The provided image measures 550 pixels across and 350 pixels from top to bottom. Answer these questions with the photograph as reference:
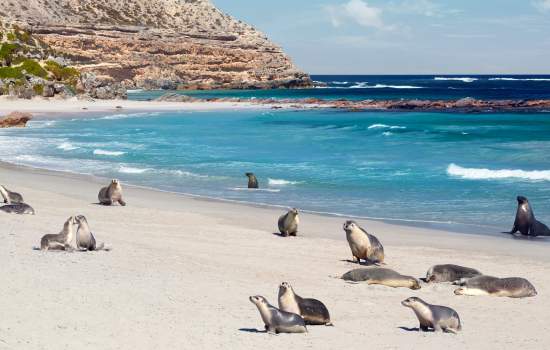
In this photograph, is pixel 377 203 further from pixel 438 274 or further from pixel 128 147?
pixel 128 147

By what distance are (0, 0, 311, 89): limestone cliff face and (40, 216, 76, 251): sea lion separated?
101701 mm

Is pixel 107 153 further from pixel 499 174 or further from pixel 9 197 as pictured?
pixel 9 197

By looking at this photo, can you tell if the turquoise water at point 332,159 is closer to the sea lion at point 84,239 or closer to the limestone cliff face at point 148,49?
the sea lion at point 84,239

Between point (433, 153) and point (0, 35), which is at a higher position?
point (0, 35)

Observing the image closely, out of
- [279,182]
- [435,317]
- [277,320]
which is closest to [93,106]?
[279,182]

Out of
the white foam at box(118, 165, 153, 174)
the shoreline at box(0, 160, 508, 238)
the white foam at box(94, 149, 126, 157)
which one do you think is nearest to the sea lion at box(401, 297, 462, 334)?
the shoreline at box(0, 160, 508, 238)

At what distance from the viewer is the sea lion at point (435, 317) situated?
8.20 metres

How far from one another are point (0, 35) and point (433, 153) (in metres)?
52.1

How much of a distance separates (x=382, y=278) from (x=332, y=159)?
66.0 ft

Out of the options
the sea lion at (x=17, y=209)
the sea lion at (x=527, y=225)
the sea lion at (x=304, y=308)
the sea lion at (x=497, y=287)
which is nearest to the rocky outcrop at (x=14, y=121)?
the sea lion at (x=17, y=209)

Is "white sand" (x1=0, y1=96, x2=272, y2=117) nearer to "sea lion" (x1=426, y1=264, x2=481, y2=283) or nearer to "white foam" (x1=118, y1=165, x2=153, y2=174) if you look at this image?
"white foam" (x1=118, y1=165, x2=153, y2=174)

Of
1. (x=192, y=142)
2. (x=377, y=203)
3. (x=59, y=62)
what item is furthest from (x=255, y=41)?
(x=377, y=203)

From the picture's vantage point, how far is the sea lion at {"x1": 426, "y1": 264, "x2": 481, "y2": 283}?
416 inches

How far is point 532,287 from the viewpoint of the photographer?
32.9ft
